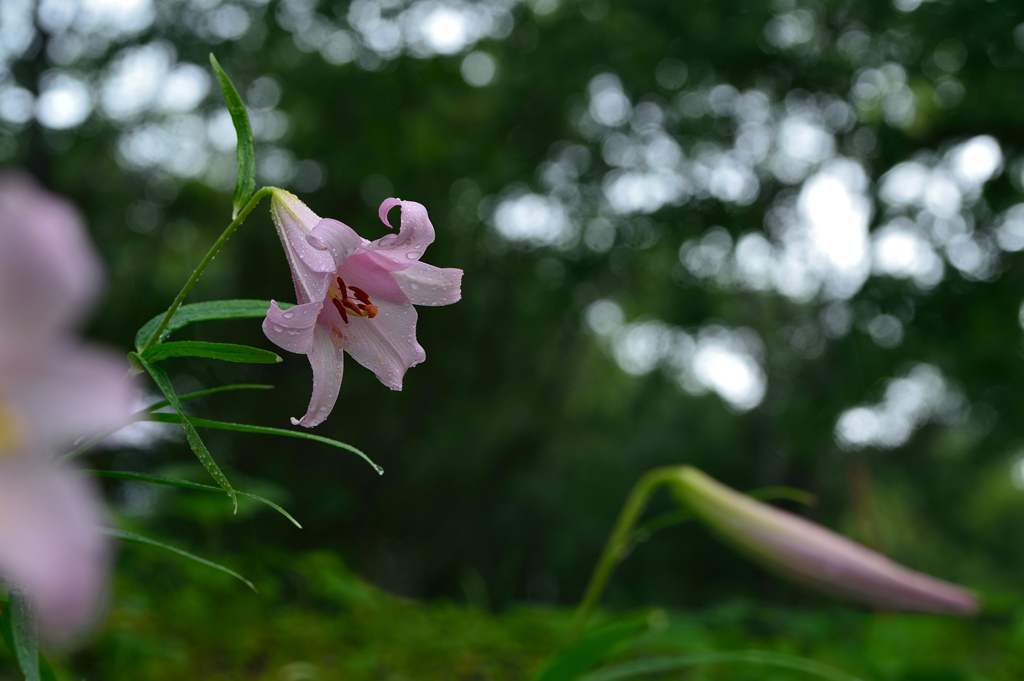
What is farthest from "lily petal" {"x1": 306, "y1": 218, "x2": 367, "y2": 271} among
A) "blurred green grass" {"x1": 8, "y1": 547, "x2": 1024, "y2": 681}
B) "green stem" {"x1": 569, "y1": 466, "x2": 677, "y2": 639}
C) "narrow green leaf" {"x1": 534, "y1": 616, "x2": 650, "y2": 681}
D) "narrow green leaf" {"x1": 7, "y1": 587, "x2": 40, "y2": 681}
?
"blurred green grass" {"x1": 8, "y1": 547, "x2": 1024, "y2": 681}

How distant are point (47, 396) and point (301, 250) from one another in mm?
293

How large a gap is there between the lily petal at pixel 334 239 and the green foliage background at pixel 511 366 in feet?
3.19

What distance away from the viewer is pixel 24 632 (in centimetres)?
39

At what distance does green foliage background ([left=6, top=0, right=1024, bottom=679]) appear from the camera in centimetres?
194

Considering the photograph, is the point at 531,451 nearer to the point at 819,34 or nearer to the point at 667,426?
the point at 667,426

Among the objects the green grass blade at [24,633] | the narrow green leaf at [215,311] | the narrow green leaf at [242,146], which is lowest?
the green grass blade at [24,633]

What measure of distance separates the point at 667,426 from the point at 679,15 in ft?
13.0

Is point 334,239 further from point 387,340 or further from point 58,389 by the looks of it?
point 58,389

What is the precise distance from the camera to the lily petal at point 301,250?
493 mm

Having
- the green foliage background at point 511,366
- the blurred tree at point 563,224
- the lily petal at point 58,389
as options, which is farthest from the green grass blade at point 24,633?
the blurred tree at point 563,224

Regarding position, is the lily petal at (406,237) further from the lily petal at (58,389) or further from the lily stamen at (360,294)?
the lily petal at (58,389)

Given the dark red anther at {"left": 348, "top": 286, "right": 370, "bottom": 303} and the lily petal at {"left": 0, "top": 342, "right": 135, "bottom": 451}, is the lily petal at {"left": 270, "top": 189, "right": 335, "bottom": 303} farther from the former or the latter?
the lily petal at {"left": 0, "top": 342, "right": 135, "bottom": 451}

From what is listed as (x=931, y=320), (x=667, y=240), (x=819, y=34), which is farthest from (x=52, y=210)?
(x=819, y=34)

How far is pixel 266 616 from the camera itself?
1.85 meters
